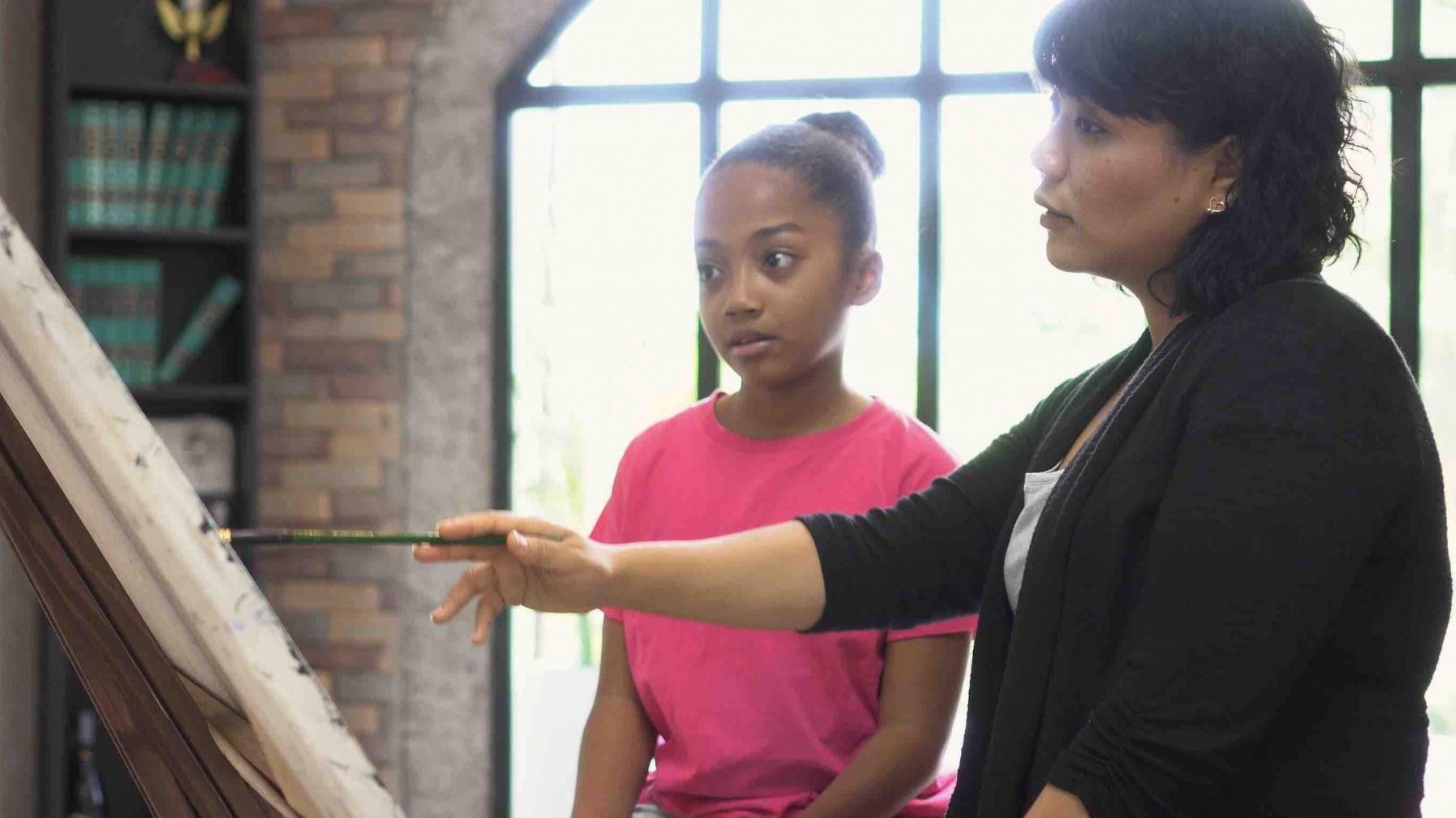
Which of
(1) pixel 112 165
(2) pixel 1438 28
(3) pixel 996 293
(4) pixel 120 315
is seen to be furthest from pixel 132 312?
(2) pixel 1438 28

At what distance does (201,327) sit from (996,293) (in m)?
1.96

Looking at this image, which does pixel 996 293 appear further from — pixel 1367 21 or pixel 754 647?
pixel 754 647

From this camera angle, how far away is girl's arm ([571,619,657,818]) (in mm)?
1423

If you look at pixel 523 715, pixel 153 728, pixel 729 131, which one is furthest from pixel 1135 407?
pixel 523 715

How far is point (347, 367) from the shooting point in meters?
3.64

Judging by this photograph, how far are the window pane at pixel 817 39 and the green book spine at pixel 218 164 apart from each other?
1231 mm

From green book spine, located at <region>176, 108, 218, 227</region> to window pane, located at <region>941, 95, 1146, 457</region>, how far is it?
181 cm

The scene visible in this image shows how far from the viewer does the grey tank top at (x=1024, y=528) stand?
1064mm

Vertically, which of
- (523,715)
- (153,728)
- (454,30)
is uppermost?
(454,30)

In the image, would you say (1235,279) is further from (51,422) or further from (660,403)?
(660,403)

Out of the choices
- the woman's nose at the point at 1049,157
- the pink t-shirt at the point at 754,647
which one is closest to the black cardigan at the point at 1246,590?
the woman's nose at the point at 1049,157

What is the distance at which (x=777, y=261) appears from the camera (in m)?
1.46

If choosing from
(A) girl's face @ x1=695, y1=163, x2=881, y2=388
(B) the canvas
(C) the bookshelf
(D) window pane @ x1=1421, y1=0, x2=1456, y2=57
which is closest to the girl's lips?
(A) girl's face @ x1=695, y1=163, x2=881, y2=388

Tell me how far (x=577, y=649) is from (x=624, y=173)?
126cm
